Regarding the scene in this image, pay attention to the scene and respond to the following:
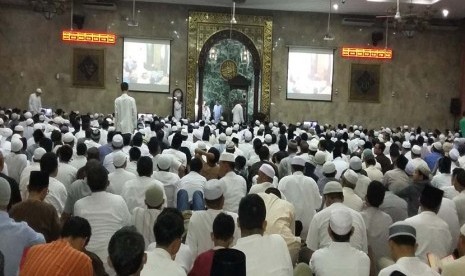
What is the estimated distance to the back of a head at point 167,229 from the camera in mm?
3074

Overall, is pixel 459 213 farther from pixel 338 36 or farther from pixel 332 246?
pixel 338 36

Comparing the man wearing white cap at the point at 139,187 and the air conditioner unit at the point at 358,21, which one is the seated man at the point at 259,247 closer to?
the man wearing white cap at the point at 139,187

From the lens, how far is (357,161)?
6691mm

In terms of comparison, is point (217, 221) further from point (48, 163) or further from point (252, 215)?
point (48, 163)

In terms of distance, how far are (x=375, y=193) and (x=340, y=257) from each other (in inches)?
58.5

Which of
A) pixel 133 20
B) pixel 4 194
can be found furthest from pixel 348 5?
pixel 4 194

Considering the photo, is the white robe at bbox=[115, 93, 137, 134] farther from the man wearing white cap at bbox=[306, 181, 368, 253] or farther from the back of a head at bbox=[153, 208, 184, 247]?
the back of a head at bbox=[153, 208, 184, 247]

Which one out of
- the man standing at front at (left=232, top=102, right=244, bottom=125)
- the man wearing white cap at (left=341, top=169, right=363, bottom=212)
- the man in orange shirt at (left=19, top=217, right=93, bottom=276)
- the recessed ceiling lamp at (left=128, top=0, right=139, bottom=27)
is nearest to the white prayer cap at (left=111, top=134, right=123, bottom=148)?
the man wearing white cap at (left=341, top=169, right=363, bottom=212)

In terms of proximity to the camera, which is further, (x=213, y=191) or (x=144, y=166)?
(x=144, y=166)

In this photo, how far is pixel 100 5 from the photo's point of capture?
740 inches

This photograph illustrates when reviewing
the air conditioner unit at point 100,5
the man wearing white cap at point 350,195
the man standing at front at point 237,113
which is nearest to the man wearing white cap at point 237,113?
the man standing at front at point 237,113

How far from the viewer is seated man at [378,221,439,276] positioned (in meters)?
3.07

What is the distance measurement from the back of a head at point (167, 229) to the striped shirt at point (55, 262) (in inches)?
16.7

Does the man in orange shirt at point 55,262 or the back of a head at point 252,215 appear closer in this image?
the man in orange shirt at point 55,262
